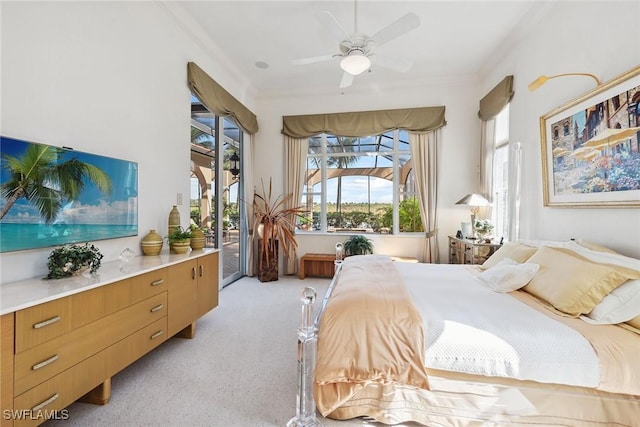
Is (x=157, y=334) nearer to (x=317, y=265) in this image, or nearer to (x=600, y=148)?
(x=317, y=265)

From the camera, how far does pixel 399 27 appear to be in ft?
7.44

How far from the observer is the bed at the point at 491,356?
130 centimetres

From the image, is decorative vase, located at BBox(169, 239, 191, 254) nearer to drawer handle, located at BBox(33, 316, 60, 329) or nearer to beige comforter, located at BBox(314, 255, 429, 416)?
drawer handle, located at BBox(33, 316, 60, 329)

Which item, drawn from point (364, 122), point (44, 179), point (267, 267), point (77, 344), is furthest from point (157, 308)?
point (364, 122)

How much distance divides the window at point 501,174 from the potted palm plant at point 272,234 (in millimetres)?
2919

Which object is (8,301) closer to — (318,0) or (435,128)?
(318,0)

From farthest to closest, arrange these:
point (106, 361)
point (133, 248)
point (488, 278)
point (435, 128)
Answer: point (435, 128)
point (133, 248)
point (488, 278)
point (106, 361)

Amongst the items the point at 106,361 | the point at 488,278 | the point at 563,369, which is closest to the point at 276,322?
the point at 106,361

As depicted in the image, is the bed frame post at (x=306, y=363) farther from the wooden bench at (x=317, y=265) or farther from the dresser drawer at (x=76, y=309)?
the wooden bench at (x=317, y=265)

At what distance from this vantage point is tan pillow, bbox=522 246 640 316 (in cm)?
152

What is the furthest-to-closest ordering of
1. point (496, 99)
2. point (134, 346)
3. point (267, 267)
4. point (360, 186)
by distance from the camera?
point (360, 186)
point (267, 267)
point (496, 99)
point (134, 346)

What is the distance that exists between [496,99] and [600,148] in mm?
1837

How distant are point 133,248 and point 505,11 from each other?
173 inches

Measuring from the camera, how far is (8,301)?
1252 millimetres
